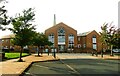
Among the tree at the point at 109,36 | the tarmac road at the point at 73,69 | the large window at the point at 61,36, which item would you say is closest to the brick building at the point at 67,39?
→ the large window at the point at 61,36

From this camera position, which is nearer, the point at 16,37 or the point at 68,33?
the point at 16,37

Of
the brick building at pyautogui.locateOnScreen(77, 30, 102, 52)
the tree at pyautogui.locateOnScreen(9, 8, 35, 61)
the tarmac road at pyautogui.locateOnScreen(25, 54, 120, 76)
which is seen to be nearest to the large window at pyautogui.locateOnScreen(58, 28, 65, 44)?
the brick building at pyautogui.locateOnScreen(77, 30, 102, 52)

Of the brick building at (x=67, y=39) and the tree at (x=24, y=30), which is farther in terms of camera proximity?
the brick building at (x=67, y=39)

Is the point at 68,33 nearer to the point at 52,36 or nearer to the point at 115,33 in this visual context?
the point at 52,36

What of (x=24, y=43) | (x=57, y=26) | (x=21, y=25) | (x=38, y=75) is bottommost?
(x=38, y=75)

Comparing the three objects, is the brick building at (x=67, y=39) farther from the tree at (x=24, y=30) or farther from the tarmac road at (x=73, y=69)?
the tarmac road at (x=73, y=69)

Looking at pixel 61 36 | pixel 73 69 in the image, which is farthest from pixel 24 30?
pixel 61 36

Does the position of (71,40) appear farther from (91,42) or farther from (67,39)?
(91,42)

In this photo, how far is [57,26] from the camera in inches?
3937

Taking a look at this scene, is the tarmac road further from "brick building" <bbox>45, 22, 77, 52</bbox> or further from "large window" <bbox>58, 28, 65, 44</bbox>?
"large window" <bbox>58, 28, 65, 44</bbox>

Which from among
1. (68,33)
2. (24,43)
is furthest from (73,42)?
(24,43)

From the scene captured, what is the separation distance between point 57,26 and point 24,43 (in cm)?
A: 6235

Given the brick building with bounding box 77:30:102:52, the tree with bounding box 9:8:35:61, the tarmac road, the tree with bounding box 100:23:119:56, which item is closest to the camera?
the tarmac road

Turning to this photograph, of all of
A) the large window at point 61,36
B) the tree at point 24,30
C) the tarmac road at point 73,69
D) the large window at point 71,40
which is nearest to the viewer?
the tarmac road at point 73,69
